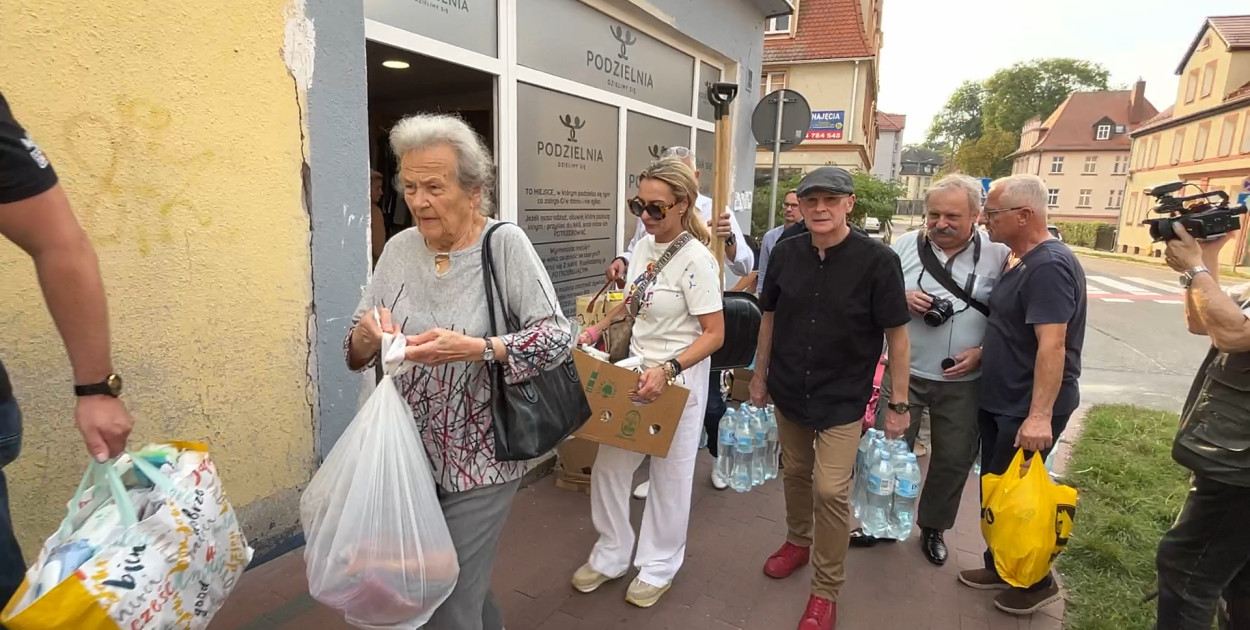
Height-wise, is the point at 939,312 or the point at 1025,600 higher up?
the point at 939,312

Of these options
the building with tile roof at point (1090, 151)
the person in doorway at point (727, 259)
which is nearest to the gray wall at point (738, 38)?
the person in doorway at point (727, 259)

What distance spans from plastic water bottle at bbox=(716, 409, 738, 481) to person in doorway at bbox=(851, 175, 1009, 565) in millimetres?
815

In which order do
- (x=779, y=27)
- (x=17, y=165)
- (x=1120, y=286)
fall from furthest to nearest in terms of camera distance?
(x=779, y=27) < (x=1120, y=286) < (x=17, y=165)

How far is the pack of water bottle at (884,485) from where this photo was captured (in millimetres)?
2965

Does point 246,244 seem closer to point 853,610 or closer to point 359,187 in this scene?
point 359,187

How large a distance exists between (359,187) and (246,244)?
596mm

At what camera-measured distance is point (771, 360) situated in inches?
119

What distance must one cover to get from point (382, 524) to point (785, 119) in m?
5.86

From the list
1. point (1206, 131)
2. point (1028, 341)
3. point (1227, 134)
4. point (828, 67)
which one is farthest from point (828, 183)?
point (1206, 131)

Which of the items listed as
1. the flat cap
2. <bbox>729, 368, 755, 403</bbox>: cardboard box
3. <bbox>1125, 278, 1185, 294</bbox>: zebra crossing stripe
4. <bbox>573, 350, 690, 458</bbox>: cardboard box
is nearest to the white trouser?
<bbox>573, 350, 690, 458</bbox>: cardboard box

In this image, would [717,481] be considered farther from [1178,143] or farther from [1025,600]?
[1178,143]

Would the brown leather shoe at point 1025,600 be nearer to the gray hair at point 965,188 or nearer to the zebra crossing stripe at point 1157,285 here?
the gray hair at point 965,188

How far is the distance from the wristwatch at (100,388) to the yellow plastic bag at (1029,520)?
10.2 feet

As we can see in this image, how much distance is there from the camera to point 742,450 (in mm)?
3494
